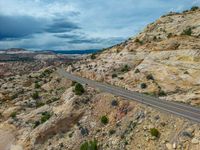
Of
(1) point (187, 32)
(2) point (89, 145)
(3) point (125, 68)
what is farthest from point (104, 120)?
(1) point (187, 32)

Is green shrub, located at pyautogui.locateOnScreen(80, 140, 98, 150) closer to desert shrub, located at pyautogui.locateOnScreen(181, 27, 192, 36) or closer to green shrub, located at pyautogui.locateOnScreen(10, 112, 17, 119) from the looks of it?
green shrub, located at pyautogui.locateOnScreen(10, 112, 17, 119)

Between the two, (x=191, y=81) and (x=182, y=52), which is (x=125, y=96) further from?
(x=182, y=52)

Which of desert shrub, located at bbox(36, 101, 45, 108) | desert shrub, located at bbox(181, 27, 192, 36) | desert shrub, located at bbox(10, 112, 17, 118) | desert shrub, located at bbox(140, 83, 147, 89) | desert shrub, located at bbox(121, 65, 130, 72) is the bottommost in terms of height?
desert shrub, located at bbox(10, 112, 17, 118)

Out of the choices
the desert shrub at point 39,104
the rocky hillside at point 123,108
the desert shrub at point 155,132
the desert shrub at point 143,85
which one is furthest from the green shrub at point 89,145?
the desert shrub at point 39,104

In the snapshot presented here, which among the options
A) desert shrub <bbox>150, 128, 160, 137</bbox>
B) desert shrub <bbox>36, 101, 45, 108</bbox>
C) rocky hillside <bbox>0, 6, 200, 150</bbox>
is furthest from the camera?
desert shrub <bbox>36, 101, 45, 108</bbox>

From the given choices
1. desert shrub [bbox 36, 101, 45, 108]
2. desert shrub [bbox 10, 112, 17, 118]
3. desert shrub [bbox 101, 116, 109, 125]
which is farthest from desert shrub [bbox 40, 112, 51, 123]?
desert shrub [bbox 101, 116, 109, 125]

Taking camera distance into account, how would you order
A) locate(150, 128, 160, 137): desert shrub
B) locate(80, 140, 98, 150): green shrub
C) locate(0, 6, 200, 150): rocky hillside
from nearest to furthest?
locate(150, 128, 160, 137): desert shrub
locate(0, 6, 200, 150): rocky hillside
locate(80, 140, 98, 150): green shrub

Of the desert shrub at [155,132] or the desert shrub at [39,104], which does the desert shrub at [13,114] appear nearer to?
the desert shrub at [39,104]

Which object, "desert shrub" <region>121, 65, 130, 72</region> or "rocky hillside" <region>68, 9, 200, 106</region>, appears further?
"desert shrub" <region>121, 65, 130, 72</region>
